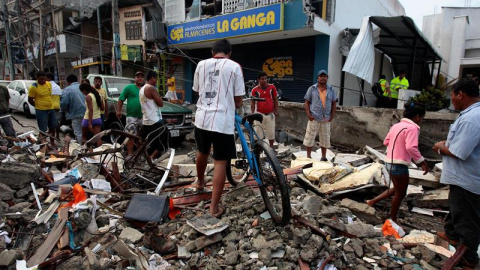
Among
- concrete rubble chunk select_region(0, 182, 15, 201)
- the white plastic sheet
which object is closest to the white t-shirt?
concrete rubble chunk select_region(0, 182, 15, 201)

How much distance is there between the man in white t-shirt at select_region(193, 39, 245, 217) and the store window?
1573 cm

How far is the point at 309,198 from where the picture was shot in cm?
337

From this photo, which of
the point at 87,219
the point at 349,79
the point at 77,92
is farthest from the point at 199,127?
the point at 349,79

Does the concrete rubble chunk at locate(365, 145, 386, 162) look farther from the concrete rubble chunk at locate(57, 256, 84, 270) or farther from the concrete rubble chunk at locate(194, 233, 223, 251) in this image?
the concrete rubble chunk at locate(57, 256, 84, 270)

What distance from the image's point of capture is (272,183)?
2953 millimetres

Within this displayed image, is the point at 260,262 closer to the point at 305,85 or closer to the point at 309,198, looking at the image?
the point at 309,198

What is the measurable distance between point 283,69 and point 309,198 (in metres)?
9.75

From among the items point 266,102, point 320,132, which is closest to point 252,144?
point 320,132

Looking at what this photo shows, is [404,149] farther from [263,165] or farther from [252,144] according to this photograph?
[252,144]

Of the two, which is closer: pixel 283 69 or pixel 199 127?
pixel 199 127

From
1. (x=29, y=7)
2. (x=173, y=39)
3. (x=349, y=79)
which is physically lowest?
(x=349, y=79)

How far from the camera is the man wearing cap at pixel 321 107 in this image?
539cm

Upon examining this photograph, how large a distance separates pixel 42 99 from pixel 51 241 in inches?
210

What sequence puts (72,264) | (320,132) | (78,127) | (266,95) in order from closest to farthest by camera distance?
(72,264) → (320,132) → (266,95) → (78,127)
